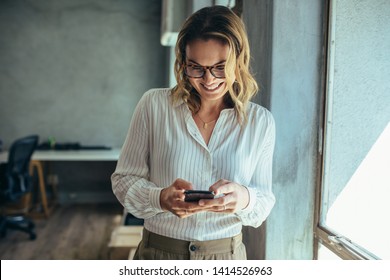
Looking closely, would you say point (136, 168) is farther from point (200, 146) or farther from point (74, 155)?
point (74, 155)

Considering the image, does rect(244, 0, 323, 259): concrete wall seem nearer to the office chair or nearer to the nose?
the nose

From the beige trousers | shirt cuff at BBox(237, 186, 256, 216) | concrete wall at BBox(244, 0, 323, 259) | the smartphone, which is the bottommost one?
the beige trousers

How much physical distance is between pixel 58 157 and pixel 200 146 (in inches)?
138

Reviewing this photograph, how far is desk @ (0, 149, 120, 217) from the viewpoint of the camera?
428 centimetres

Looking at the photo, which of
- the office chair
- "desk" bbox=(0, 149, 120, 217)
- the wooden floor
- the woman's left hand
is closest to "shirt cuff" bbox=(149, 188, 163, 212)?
the woman's left hand

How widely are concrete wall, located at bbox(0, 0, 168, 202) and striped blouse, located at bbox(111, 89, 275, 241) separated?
4.06 meters

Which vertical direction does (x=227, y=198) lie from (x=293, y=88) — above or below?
below

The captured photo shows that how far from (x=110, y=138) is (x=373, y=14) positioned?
13.9 feet

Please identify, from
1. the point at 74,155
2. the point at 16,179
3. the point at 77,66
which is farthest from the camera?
the point at 77,66

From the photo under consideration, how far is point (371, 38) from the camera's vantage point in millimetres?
1153

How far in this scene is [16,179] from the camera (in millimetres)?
3840

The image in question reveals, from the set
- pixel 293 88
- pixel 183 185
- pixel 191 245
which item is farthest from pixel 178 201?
pixel 293 88

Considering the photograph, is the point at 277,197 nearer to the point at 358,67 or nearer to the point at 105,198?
the point at 358,67
